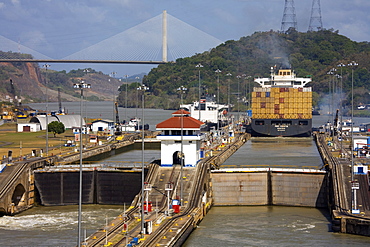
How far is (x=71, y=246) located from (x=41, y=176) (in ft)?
55.9

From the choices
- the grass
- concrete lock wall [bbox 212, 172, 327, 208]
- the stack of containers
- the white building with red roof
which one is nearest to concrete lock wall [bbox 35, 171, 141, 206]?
the white building with red roof

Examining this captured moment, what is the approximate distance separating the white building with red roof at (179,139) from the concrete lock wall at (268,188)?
257 cm

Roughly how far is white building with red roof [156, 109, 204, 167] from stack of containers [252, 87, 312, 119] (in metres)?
61.9

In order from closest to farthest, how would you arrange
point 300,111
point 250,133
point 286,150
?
point 286,150
point 300,111
point 250,133

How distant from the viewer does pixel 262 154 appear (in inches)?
3418

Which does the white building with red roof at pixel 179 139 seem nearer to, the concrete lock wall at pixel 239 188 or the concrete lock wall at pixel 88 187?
the concrete lock wall at pixel 239 188

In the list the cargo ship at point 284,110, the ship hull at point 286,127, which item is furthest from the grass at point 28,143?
the ship hull at point 286,127

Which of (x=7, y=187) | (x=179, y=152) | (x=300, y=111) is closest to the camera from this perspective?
(x=7, y=187)

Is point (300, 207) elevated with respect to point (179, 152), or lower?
lower

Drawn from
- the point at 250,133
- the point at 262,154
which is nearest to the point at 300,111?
the point at 250,133

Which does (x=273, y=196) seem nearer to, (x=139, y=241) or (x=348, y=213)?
(x=348, y=213)

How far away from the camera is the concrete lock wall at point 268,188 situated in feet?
170

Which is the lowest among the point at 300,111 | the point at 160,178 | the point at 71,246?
the point at 71,246

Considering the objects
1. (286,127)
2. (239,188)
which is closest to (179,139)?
(239,188)
